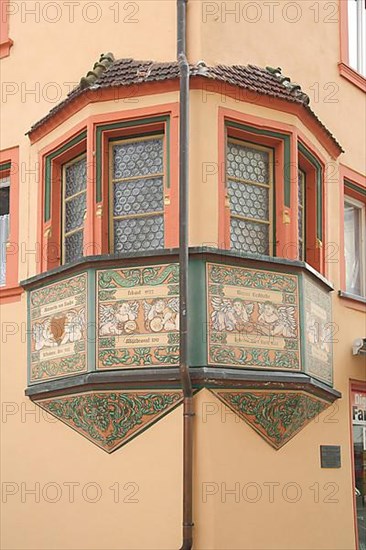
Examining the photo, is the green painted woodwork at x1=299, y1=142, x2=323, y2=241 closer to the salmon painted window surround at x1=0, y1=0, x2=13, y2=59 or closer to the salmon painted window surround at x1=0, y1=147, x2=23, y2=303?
the salmon painted window surround at x1=0, y1=147, x2=23, y2=303

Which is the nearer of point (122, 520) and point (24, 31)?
point (122, 520)

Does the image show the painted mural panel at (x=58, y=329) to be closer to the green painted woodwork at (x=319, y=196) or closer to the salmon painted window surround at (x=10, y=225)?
the salmon painted window surround at (x=10, y=225)

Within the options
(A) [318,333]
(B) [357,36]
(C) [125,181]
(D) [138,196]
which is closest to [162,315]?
(D) [138,196]

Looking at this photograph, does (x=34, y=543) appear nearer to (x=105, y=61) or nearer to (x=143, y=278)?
(x=143, y=278)

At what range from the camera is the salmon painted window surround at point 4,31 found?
12047 millimetres

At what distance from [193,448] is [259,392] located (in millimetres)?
888

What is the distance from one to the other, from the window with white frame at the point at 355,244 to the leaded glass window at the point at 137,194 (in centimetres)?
332

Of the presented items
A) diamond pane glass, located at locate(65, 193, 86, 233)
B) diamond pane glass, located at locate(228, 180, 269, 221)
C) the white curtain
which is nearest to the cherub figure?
diamond pane glass, located at locate(228, 180, 269, 221)

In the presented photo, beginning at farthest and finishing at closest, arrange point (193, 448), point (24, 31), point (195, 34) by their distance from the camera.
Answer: point (24, 31) → point (195, 34) → point (193, 448)

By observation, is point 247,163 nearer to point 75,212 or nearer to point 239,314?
point 239,314

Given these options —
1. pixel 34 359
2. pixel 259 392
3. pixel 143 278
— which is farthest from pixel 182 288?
pixel 34 359

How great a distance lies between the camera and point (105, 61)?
10.4 meters

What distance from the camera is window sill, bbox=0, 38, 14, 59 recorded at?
39.4 feet

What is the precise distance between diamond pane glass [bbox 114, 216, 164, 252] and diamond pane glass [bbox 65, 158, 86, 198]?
756 millimetres
